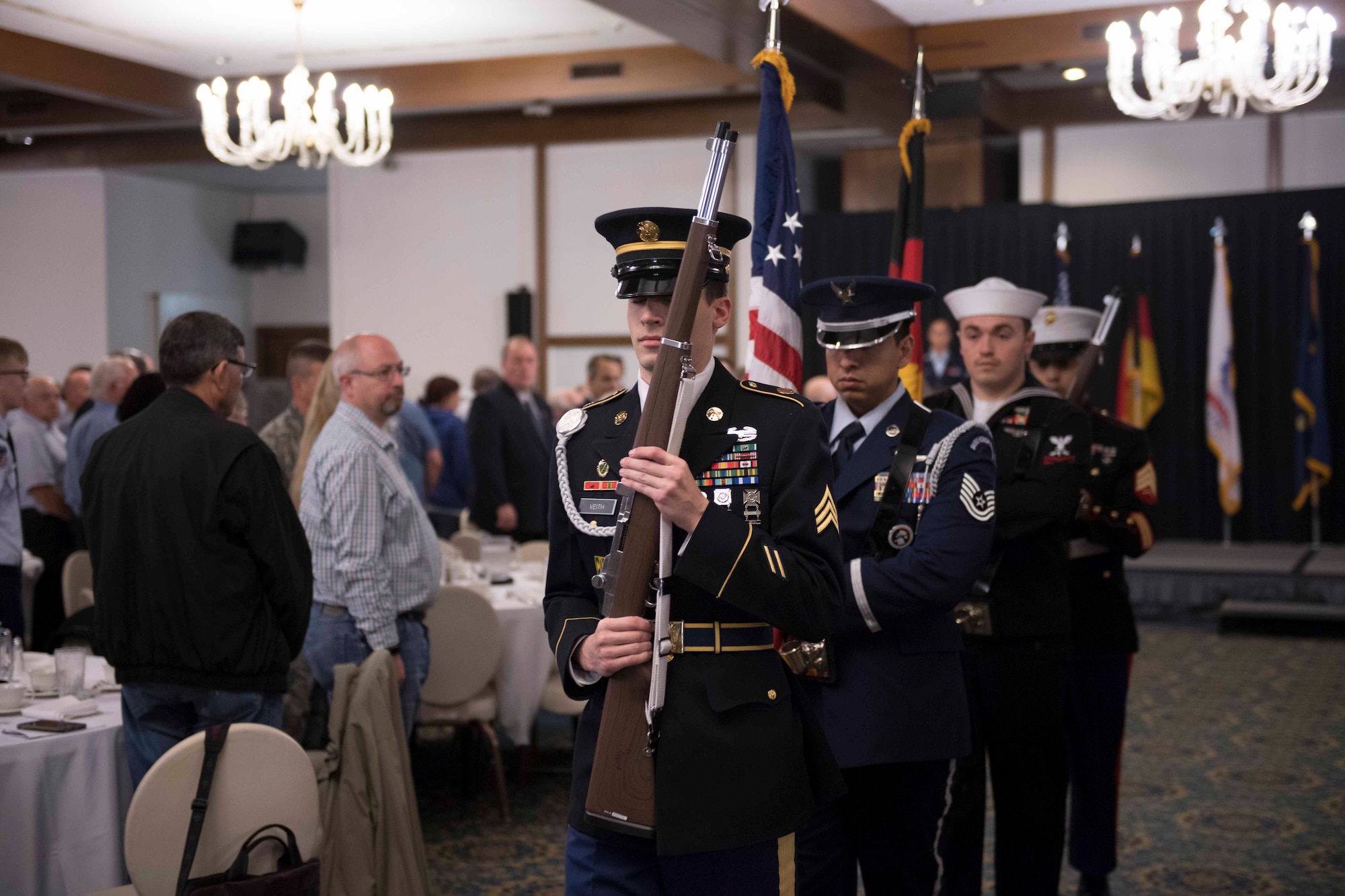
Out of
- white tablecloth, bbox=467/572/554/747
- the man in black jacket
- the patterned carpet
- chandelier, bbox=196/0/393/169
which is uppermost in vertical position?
chandelier, bbox=196/0/393/169

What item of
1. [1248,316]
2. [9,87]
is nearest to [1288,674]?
[1248,316]

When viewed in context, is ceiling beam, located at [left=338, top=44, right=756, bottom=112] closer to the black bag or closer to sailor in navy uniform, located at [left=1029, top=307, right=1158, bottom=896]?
sailor in navy uniform, located at [left=1029, top=307, right=1158, bottom=896]

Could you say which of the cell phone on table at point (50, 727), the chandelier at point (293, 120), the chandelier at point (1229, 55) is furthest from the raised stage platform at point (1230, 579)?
the cell phone on table at point (50, 727)

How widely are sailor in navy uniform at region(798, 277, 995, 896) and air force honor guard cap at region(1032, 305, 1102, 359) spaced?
1089mm

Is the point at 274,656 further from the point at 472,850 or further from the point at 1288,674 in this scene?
the point at 1288,674

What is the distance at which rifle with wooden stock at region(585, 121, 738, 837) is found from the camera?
5.23 feet

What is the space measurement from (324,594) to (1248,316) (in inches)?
317

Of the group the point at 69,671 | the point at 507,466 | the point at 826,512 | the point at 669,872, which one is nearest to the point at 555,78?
the point at 507,466

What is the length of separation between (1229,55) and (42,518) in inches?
242

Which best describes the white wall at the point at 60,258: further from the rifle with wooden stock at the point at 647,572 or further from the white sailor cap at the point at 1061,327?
the rifle with wooden stock at the point at 647,572

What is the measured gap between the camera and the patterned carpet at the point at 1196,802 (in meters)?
3.73

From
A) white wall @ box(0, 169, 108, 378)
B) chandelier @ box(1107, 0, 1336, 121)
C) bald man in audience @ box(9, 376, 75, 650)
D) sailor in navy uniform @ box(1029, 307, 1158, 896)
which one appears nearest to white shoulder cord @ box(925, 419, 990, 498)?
sailor in navy uniform @ box(1029, 307, 1158, 896)

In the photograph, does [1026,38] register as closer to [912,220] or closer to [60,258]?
[912,220]

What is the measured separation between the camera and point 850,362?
2592 mm
